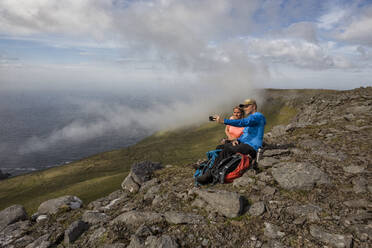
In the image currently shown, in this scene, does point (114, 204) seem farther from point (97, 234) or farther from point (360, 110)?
point (360, 110)

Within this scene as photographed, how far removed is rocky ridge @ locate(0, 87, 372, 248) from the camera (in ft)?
23.3

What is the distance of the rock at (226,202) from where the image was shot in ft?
27.7

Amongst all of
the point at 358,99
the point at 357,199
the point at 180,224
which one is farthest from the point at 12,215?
the point at 358,99

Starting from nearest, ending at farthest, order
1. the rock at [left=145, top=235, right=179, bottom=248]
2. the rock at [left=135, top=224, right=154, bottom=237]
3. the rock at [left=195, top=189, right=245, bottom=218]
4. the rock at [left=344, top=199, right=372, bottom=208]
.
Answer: the rock at [left=145, top=235, right=179, bottom=248] < the rock at [left=344, top=199, right=372, bottom=208] < the rock at [left=135, top=224, right=154, bottom=237] < the rock at [left=195, top=189, right=245, bottom=218]

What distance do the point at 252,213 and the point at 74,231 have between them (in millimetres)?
8718

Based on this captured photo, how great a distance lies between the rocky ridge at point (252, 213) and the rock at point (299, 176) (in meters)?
0.05

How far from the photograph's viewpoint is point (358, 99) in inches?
1217

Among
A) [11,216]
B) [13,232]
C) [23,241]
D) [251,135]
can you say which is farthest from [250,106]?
[11,216]

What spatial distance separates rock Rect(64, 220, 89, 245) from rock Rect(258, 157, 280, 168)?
10.7 m

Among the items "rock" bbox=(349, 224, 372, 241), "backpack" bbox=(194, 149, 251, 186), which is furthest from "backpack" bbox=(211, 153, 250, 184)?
"rock" bbox=(349, 224, 372, 241)

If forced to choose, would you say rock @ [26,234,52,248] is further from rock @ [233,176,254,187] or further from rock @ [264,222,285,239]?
rock @ [264,222,285,239]

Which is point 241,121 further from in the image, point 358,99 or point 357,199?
point 358,99

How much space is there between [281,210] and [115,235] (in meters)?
7.35

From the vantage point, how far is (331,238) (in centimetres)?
643
